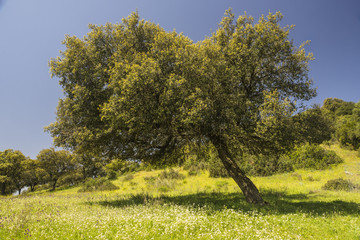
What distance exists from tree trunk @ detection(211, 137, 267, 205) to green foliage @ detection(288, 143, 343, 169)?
2488cm

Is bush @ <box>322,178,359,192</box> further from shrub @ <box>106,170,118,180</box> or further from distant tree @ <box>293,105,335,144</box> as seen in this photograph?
shrub @ <box>106,170,118,180</box>

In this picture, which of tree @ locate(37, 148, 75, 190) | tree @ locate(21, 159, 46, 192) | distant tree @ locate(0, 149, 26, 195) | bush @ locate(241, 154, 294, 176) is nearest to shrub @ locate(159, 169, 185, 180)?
bush @ locate(241, 154, 294, 176)

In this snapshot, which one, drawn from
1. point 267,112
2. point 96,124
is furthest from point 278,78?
point 96,124

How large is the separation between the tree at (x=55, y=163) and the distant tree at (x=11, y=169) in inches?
202

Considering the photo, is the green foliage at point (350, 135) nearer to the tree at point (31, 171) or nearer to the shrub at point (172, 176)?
the shrub at point (172, 176)

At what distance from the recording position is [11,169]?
46.9 meters

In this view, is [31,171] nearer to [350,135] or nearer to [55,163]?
[55,163]

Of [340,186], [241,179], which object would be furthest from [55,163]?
[340,186]

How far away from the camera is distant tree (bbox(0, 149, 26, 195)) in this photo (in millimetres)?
45125

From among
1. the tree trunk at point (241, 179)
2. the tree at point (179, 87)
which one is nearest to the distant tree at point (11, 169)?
the tree at point (179, 87)

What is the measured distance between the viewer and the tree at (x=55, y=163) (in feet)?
160

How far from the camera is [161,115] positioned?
36.4 ft

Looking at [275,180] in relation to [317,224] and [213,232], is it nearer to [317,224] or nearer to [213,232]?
[317,224]

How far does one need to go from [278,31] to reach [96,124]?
47.8 ft
